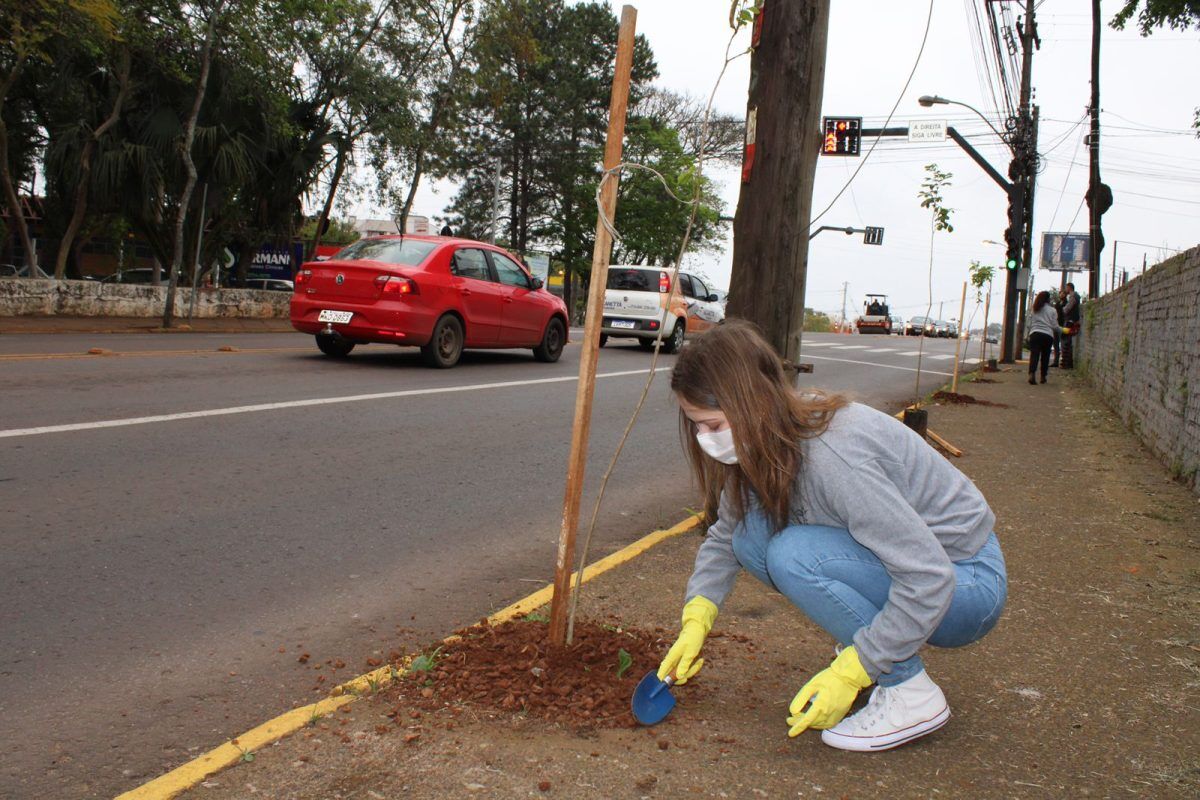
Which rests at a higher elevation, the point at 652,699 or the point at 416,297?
the point at 416,297

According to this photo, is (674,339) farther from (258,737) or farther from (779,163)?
(258,737)

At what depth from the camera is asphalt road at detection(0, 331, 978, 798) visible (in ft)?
9.74

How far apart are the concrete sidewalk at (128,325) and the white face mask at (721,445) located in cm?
1337

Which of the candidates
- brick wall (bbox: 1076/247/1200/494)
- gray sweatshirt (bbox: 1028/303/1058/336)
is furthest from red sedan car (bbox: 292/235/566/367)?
gray sweatshirt (bbox: 1028/303/1058/336)

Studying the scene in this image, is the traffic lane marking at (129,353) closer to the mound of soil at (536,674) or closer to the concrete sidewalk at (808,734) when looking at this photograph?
the concrete sidewalk at (808,734)

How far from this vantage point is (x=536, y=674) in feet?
9.62

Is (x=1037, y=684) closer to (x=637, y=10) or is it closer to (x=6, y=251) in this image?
(x=637, y=10)

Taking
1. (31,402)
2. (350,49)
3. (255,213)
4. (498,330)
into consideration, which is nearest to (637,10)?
(31,402)

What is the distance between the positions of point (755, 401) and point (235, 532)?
319cm

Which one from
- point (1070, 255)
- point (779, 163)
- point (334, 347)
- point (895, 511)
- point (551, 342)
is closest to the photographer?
point (895, 511)

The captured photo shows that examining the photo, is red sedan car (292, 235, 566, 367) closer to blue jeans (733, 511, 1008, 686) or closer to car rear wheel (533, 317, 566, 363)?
car rear wheel (533, 317, 566, 363)

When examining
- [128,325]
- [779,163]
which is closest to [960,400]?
[779,163]

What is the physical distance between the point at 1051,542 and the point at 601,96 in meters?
44.0

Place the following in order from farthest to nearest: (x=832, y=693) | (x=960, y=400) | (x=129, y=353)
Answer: (x=960, y=400) < (x=129, y=353) < (x=832, y=693)
